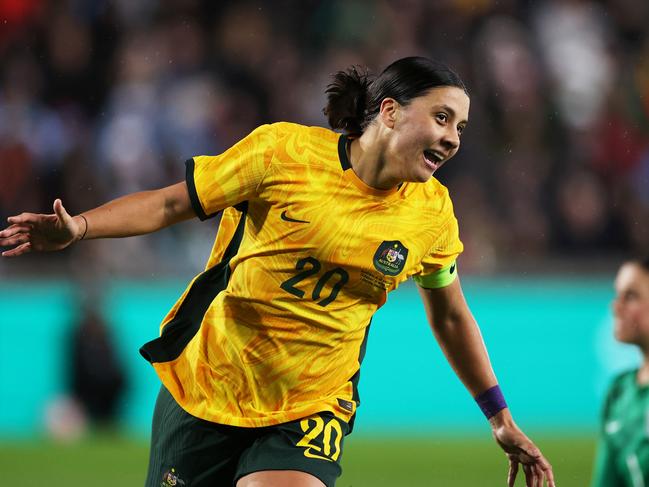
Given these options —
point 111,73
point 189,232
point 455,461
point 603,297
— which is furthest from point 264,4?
point 455,461

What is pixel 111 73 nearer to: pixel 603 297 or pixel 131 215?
pixel 603 297

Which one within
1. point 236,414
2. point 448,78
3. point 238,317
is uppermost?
point 448,78

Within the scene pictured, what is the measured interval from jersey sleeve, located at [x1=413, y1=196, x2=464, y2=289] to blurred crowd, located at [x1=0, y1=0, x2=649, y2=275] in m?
6.10

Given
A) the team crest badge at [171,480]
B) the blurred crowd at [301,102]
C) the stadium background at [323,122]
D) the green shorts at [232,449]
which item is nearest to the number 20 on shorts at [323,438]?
the green shorts at [232,449]

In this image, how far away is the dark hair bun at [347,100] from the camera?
446 cm

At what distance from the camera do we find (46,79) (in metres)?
11.0

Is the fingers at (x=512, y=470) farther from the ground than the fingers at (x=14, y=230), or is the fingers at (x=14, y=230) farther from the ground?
the fingers at (x=14, y=230)

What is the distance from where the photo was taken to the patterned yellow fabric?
4.25 meters

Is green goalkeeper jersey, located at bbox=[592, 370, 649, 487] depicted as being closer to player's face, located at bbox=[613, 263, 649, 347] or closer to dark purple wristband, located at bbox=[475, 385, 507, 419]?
player's face, located at bbox=[613, 263, 649, 347]

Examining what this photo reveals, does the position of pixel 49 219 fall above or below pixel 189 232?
below

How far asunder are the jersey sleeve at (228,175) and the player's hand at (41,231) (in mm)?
473

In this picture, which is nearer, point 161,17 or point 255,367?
point 255,367

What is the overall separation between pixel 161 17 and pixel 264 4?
0.99 metres

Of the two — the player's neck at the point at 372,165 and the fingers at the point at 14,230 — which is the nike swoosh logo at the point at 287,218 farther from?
the fingers at the point at 14,230
